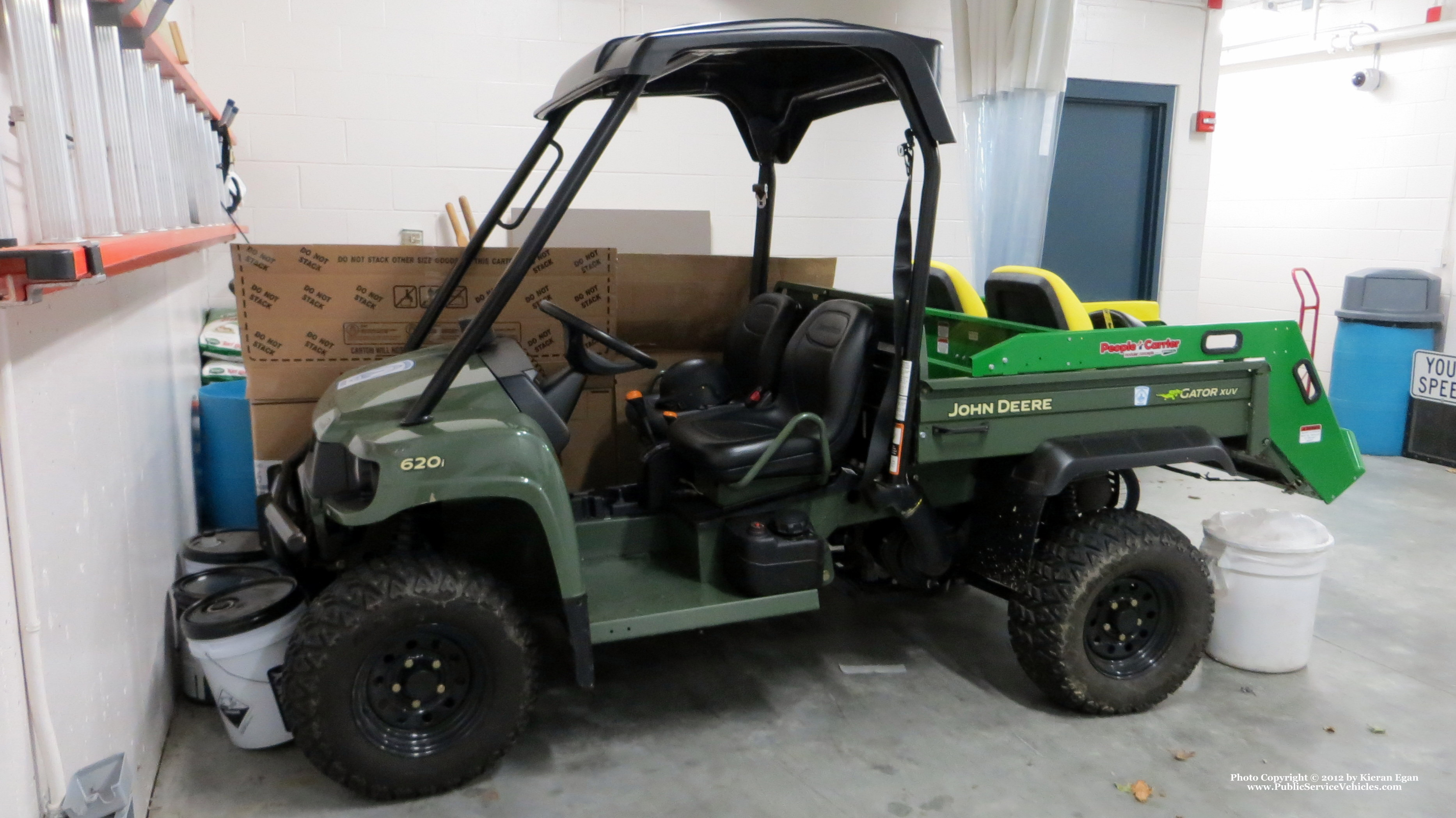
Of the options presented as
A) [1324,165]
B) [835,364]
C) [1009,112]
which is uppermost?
[1009,112]

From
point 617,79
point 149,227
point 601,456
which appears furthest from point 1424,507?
point 149,227

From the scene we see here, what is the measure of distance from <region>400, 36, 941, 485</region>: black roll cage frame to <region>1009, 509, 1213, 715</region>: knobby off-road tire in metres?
0.52

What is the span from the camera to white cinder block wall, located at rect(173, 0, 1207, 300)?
4539 millimetres

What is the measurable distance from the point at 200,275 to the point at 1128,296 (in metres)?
5.30

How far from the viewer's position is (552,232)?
9.28ft

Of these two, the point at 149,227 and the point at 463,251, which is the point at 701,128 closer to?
the point at 463,251

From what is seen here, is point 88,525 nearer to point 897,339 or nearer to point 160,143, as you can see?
point 160,143

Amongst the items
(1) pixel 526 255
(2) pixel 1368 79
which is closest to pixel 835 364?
(1) pixel 526 255

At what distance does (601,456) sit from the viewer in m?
3.52

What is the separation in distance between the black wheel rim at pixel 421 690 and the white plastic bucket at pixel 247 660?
289 mm

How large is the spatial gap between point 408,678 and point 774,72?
2.08 meters

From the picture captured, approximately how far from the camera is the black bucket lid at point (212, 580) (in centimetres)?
289

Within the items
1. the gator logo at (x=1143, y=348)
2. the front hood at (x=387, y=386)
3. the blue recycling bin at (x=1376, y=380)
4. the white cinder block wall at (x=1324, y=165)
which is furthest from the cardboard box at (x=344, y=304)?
the white cinder block wall at (x=1324, y=165)

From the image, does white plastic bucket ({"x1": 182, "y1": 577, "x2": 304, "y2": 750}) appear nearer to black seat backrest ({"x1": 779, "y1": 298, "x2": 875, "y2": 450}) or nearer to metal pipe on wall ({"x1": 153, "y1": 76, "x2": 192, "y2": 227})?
metal pipe on wall ({"x1": 153, "y1": 76, "x2": 192, "y2": 227})
